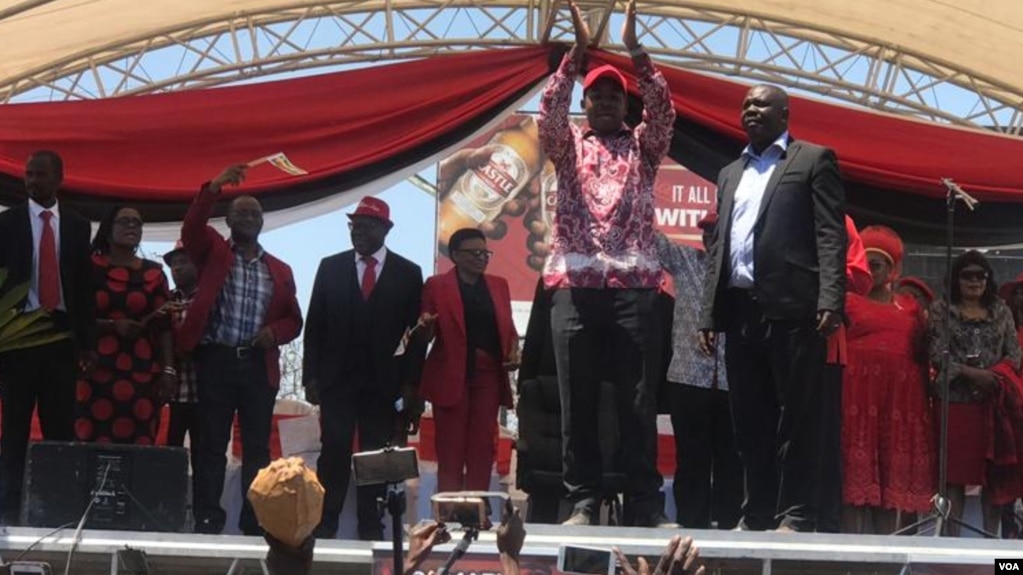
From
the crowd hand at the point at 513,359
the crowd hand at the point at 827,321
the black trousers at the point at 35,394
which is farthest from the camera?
the crowd hand at the point at 513,359

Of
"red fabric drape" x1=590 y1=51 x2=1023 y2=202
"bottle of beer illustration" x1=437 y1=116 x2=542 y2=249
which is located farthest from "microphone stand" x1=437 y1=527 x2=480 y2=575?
"bottle of beer illustration" x1=437 y1=116 x2=542 y2=249

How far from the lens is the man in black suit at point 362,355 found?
6.72m

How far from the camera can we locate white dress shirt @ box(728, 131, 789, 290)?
18.3ft

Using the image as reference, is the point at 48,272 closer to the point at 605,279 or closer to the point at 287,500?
the point at 605,279

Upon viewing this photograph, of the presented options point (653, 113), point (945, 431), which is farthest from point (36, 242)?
point (945, 431)

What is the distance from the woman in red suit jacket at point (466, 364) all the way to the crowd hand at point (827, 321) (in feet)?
6.53

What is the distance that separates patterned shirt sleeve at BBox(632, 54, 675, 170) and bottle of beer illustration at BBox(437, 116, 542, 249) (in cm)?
988

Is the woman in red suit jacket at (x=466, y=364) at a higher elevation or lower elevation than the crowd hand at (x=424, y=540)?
higher

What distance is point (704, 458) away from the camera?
6.70 metres

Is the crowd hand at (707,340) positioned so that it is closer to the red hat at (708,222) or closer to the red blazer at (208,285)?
the red hat at (708,222)

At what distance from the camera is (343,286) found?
6.96 meters

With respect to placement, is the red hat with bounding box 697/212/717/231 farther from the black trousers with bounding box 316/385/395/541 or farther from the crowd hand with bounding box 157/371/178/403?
the crowd hand with bounding box 157/371/178/403

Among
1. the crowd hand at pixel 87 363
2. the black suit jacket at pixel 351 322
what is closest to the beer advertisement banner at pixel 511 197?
the black suit jacket at pixel 351 322

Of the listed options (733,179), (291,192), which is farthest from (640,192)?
(291,192)
